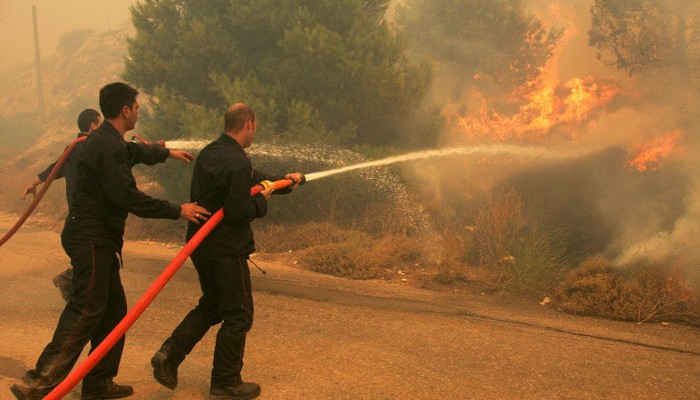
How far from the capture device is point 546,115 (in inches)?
518

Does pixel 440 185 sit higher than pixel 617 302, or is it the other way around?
pixel 440 185

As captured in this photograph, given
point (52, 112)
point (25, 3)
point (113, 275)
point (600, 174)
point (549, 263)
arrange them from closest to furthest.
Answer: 1. point (113, 275)
2. point (549, 263)
3. point (600, 174)
4. point (52, 112)
5. point (25, 3)

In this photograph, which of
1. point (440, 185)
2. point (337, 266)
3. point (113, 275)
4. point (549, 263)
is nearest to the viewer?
point (113, 275)

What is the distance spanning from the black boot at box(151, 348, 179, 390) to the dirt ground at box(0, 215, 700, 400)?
0.20m

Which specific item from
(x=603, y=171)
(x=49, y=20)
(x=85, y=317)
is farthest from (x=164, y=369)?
(x=49, y=20)

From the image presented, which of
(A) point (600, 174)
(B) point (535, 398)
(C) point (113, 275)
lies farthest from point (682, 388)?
(A) point (600, 174)

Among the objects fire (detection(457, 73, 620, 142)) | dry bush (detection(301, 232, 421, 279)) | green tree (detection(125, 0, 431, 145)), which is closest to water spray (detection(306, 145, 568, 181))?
fire (detection(457, 73, 620, 142))

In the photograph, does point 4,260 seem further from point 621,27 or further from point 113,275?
point 621,27

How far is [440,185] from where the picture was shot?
36.2 feet

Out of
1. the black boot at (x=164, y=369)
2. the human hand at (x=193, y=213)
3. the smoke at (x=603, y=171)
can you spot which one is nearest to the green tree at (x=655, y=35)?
the smoke at (x=603, y=171)

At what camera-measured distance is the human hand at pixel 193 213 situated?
366 centimetres

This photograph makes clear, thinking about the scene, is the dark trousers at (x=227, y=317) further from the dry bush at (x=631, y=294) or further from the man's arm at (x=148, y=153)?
the dry bush at (x=631, y=294)

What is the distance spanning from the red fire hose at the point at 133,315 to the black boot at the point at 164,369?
1.41ft

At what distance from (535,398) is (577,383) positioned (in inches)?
18.4
